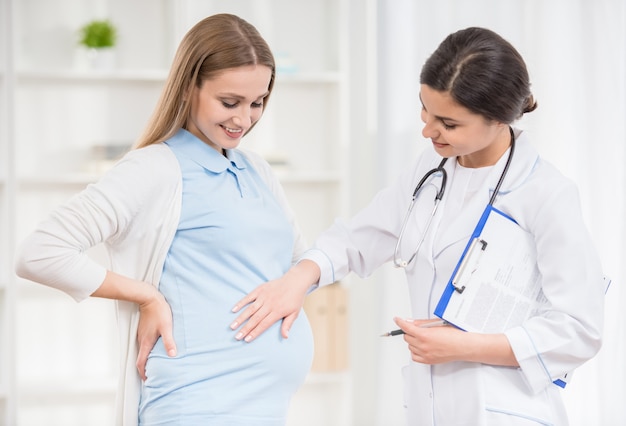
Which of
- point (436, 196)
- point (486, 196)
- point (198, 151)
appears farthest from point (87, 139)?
point (486, 196)

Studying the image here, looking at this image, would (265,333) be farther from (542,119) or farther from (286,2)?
(286,2)

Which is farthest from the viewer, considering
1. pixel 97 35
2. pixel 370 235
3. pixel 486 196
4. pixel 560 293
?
pixel 97 35

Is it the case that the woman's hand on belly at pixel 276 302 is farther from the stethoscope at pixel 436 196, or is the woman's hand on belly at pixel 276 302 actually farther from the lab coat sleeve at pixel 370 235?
the stethoscope at pixel 436 196

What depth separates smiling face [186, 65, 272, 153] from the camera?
149cm

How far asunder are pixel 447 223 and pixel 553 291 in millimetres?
238

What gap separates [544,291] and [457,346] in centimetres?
18

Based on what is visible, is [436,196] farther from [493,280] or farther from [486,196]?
[493,280]

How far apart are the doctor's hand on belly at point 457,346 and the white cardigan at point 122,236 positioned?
0.50 m

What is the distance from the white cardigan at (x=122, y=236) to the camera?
138 centimetres

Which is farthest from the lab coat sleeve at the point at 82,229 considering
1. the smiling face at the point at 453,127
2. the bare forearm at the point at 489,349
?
the bare forearm at the point at 489,349

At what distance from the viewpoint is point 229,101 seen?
151cm

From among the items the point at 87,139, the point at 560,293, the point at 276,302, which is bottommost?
the point at 87,139

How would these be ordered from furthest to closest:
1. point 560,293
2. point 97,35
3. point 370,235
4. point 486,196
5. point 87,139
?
point 87,139
point 97,35
point 370,235
point 486,196
point 560,293

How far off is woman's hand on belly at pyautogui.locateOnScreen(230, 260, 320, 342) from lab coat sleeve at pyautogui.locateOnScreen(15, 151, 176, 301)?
0.27 meters
